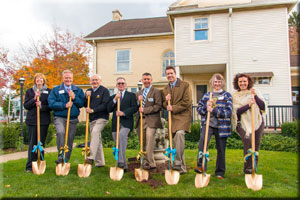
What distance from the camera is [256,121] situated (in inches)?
177

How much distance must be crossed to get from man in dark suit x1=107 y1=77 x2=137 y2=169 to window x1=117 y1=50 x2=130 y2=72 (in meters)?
12.7

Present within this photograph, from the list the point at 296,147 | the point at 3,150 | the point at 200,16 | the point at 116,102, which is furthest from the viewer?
the point at 200,16

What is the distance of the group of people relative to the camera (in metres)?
4.52

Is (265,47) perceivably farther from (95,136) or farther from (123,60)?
(95,136)

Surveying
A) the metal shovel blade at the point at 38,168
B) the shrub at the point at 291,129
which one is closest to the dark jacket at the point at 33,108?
the metal shovel blade at the point at 38,168

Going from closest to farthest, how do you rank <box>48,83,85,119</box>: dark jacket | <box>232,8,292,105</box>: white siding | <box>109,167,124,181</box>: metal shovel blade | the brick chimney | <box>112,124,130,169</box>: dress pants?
<box>109,167,124,181</box>: metal shovel blade < <box>112,124,130,169</box>: dress pants < <box>48,83,85,119</box>: dark jacket < <box>232,8,292,105</box>: white siding < the brick chimney

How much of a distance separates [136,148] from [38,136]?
494 centimetres

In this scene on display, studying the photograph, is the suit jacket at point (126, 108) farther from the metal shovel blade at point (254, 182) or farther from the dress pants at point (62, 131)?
the metal shovel blade at point (254, 182)

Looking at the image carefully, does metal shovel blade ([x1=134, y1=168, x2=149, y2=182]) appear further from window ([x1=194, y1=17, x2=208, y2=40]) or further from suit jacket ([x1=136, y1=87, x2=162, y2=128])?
window ([x1=194, y1=17, x2=208, y2=40])

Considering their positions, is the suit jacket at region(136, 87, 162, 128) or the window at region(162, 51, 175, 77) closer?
the suit jacket at region(136, 87, 162, 128)

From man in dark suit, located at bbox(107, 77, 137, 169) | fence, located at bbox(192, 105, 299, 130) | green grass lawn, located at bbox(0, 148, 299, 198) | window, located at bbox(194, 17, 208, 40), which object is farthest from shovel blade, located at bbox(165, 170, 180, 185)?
window, located at bbox(194, 17, 208, 40)

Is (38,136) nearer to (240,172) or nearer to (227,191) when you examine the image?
(227,191)

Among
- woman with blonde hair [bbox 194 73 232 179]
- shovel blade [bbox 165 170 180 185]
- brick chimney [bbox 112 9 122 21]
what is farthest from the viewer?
brick chimney [bbox 112 9 122 21]

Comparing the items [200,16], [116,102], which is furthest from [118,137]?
[200,16]
